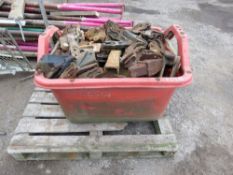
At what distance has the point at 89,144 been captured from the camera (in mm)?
1513

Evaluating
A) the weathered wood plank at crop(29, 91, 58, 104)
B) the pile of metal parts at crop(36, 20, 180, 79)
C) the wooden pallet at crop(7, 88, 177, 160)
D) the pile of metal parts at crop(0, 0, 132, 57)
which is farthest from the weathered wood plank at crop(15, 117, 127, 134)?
the pile of metal parts at crop(0, 0, 132, 57)

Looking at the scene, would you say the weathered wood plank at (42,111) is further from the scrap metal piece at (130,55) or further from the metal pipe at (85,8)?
the metal pipe at (85,8)

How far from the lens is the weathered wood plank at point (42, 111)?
1714 millimetres

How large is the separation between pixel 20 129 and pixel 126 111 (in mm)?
797

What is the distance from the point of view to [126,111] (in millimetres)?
1521

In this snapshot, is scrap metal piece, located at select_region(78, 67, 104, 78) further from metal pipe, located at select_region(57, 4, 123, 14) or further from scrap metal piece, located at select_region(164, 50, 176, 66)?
metal pipe, located at select_region(57, 4, 123, 14)

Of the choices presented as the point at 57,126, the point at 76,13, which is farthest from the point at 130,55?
the point at 76,13

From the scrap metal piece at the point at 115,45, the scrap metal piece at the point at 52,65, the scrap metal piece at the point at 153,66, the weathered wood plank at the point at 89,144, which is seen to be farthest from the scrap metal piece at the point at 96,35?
the weathered wood plank at the point at 89,144

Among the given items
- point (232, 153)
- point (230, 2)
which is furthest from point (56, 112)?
point (230, 2)

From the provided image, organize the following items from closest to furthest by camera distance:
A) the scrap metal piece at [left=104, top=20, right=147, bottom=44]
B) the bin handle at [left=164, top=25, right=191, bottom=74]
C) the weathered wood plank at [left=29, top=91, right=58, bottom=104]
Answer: the bin handle at [left=164, top=25, right=191, bottom=74]
the scrap metal piece at [left=104, top=20, right=147, bottom=44]
the weathered wood plank at [left=29, top=91, right=58, bottom=104]

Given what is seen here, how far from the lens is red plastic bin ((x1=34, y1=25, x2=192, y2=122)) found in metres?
1.25

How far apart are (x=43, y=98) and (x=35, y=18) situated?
103 cm

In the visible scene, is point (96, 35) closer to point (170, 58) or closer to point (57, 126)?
point (170, 58)

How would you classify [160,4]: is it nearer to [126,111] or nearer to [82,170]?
[126,111]
